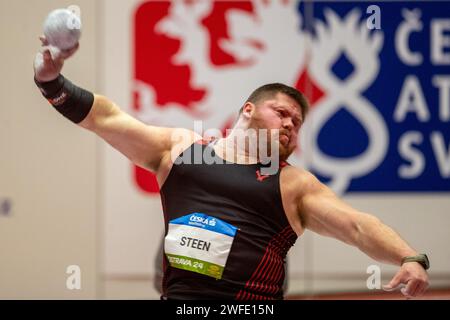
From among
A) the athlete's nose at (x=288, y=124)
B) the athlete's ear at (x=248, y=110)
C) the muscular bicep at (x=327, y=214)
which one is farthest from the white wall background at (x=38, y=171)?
the muscular bicep at (x=327, y=214)

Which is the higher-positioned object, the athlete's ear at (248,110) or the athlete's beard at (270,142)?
the athlete's ear at (248,110)

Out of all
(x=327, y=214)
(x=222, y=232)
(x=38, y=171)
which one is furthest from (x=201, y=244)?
(x=38, y=171)

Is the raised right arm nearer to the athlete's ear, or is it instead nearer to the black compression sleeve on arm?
the black compression sleeve on arm

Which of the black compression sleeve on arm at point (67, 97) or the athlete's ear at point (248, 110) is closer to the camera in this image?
the black compression sleeve on arm at point (67, 97)

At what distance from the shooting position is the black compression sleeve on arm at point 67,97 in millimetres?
3066

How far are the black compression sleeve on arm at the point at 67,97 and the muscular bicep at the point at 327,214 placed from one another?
99 centimetres

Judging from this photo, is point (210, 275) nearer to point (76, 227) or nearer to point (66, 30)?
point (66, 30)

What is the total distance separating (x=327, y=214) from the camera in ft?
10.1

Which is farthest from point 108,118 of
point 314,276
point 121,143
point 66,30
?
point 314,276

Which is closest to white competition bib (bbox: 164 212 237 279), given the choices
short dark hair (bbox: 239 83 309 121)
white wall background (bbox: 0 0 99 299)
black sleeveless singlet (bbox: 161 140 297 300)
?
black sleeveless singlet (bbox: 161 140 297 300)

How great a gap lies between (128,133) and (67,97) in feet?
0.95

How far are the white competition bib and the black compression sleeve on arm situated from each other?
24.4 inches

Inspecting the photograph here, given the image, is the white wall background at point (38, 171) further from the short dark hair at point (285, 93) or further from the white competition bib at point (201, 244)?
the white competition bib at point (201, 244)

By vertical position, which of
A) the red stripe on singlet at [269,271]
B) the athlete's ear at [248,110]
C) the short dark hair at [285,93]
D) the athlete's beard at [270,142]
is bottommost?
the red stripe on singlet at [269,271]
